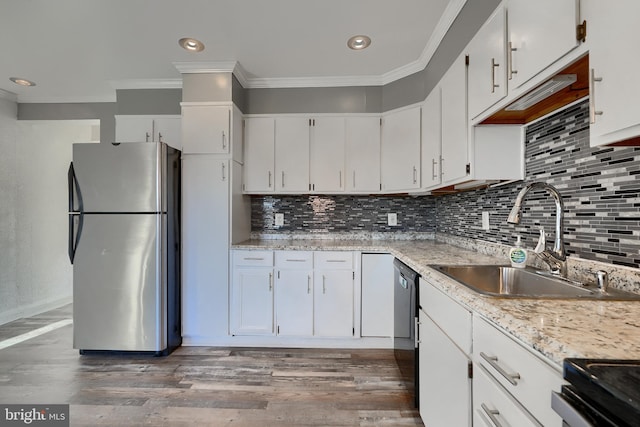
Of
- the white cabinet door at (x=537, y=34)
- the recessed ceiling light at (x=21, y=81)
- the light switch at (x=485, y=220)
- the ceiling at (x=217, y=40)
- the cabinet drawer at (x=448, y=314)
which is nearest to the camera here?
the white cabinet door at (x=537, y=34)

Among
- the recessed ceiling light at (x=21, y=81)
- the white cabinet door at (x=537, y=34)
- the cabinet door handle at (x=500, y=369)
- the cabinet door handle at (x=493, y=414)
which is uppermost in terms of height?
the recessed ceiling light at (x=21, y=81)

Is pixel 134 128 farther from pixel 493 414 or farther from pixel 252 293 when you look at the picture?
pixel 493 414

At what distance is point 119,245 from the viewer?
2350mm

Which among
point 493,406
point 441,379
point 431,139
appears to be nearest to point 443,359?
point 441,379

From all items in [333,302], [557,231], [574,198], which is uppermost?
[574,198]

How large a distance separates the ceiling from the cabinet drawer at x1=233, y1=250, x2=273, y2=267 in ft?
5.51

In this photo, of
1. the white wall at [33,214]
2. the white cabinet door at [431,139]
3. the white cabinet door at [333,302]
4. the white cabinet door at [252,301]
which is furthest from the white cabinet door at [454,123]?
the white wall at [33,214]

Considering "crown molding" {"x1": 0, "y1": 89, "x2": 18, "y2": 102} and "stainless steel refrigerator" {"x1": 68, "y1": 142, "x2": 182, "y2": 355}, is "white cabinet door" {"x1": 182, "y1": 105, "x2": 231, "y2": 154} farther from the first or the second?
"crown molding" {"x1": 0, "y1": 89, "x2": 18, "y2": 102}

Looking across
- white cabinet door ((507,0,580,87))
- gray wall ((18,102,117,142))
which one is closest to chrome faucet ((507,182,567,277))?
white cabinet door ((507,0,580,87))

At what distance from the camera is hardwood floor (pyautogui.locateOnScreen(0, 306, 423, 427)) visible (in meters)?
1.70

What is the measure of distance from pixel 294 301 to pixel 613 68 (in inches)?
93.1

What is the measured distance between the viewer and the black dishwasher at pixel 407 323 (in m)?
1.66

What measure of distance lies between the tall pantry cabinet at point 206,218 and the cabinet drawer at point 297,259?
0.51 m

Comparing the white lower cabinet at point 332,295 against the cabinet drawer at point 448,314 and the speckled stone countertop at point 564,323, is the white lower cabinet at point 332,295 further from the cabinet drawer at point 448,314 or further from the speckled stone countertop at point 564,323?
the speckled stone countertop at point 564,323
